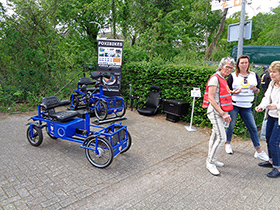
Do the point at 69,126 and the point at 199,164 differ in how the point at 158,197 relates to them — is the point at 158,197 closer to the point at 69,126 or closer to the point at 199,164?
the point at 199,164

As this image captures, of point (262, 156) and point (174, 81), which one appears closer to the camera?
point (262, 156)

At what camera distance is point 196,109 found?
245 inches

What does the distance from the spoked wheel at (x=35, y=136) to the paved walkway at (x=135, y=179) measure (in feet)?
0.50

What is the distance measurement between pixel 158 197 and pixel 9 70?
309 inches

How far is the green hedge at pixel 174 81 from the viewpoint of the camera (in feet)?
19.6

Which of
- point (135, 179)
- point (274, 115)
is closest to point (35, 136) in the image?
point (135, 179)

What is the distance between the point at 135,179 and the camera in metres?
3.44

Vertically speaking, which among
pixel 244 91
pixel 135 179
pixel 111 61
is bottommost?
pixel 135 179

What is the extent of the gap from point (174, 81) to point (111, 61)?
3.14 meters

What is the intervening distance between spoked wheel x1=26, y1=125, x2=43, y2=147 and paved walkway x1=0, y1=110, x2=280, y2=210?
15cm

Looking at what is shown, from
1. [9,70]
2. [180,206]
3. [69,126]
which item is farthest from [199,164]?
[9,70]

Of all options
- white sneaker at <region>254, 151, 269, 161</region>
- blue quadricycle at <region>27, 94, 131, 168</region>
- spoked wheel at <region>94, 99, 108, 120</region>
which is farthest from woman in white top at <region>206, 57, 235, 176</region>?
spoked wheel at <region>94, 99, 108, 120</region>

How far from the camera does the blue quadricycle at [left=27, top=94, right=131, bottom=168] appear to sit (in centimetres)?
367

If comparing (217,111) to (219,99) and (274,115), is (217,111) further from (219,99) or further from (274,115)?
(274,115)
